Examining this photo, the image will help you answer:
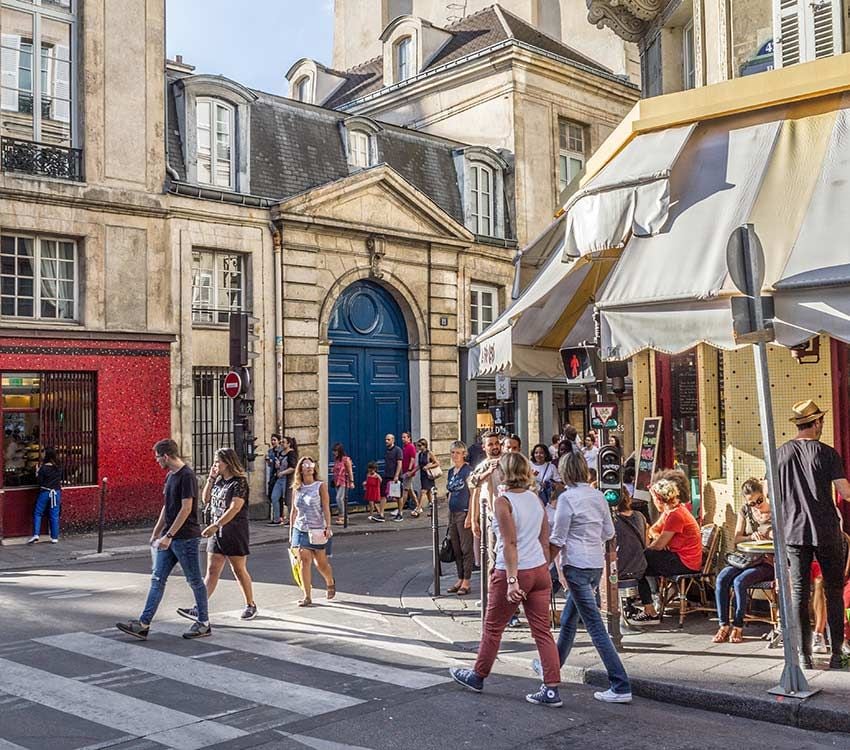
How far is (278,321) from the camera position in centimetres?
1991

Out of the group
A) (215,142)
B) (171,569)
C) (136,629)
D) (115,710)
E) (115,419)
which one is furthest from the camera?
(215,142)

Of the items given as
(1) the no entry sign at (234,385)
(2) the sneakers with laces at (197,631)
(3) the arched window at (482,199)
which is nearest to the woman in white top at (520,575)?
(2) the sneakers with laces at (197,631)

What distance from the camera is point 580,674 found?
Answer: 7.23 metres

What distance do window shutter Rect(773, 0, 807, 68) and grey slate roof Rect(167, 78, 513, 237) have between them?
1229 centimetres

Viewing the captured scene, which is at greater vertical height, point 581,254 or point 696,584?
point 581,254

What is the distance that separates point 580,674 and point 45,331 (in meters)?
12.2

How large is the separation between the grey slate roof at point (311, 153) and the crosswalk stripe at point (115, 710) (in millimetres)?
13184

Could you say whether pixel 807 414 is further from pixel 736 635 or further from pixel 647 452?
pixel 647 452

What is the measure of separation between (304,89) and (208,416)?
54.0 feet

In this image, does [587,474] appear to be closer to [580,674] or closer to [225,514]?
[580,674]

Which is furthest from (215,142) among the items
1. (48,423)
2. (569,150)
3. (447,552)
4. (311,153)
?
(447,552)

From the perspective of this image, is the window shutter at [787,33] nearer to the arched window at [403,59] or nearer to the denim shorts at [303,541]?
the denim shorts at [303,541]

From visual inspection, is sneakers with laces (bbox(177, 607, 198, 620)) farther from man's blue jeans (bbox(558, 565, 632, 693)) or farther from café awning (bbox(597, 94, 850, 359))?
café awning (bbox(597, 94, 850, 359))

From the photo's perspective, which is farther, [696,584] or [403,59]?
[403,59]
